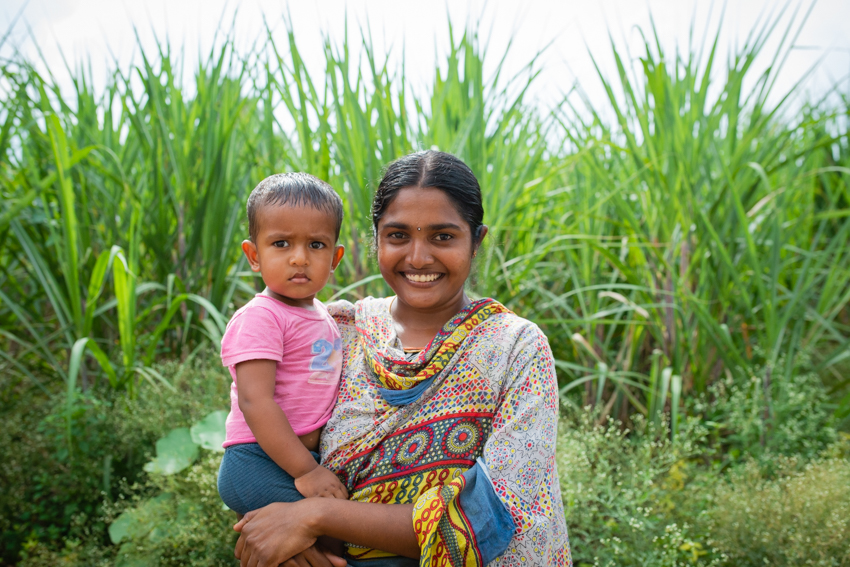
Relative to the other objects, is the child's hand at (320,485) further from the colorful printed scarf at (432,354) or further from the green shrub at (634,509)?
the green shrub at (634,509)

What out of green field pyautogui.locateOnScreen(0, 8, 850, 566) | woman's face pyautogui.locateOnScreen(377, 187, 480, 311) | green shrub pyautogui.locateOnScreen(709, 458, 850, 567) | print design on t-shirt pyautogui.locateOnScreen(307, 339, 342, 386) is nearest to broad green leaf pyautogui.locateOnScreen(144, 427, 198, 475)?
green field pyautogui.locateOnScreen(0, 8, 850, 566)

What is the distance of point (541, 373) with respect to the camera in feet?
4.92

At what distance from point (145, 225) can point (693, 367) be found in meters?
2.85

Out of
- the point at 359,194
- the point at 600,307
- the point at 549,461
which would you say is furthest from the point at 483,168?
the point at 549,461

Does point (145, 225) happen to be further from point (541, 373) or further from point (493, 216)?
point (541, 373)

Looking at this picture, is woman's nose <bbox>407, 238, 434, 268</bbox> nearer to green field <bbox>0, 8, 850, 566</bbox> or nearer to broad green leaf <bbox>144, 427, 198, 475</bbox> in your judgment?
green field <bbox>0, 8, 850, 566</bbox>

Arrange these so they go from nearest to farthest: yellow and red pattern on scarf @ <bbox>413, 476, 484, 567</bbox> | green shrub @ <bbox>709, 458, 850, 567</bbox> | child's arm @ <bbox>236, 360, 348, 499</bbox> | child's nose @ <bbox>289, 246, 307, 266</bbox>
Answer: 1. yellow and red pattern on scarf @ <bbox>413, 476, 484, 567</bbox>
2. child's arm @ <bbox>236, 360, 348, 499</bbox>
3. child's nose @ <bbox>289, 246, 307, 266</bbox>
4. green shrub @ <bbox>709, 458, 850, 567</bbox>

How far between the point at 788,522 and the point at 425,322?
158 cm

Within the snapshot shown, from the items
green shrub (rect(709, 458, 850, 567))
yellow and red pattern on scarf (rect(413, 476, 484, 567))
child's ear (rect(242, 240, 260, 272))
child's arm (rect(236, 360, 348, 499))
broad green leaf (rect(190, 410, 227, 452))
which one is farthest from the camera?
broad green leaf (rect(190, 410, 227, 452))

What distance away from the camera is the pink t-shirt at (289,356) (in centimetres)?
157

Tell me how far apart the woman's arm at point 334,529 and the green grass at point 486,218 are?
1404mm

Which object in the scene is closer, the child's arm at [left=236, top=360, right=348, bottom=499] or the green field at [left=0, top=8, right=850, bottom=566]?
the child's arm at [left=236, top=360, right=348, bottom=499]

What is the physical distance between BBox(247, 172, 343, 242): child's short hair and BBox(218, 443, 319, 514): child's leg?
0.57 m

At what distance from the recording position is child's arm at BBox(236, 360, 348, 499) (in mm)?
1502
